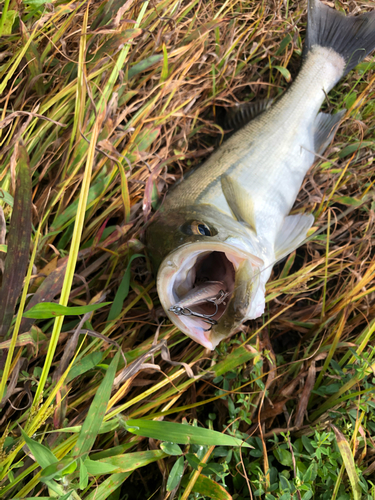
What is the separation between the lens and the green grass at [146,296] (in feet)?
4.84

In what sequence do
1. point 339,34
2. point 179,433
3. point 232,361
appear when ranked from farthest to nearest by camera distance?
point 339,34, point 232,361, point 179,433

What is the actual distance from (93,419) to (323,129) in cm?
245

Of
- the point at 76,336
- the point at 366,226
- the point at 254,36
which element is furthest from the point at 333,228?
the point at 76,336

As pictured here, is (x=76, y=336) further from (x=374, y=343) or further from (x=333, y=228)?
(x=333, y=228)

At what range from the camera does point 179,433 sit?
1.43 m

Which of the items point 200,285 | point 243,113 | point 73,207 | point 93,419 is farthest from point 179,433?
point 243,113

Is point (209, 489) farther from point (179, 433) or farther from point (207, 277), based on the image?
point (207, 277)

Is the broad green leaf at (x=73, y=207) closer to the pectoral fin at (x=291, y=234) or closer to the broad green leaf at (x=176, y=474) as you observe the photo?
the pectoral fin at (x=291, y=234)

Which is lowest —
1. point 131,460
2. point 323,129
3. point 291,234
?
point 131,460

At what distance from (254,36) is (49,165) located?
1986mm

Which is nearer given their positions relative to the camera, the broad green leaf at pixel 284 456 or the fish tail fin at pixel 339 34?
the broad green leaf at pixel 284 456

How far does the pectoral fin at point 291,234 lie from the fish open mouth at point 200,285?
19.7 inches

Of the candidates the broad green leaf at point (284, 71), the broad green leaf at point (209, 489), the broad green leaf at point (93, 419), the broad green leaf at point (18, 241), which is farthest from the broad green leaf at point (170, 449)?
the broad green leaf at point (284, 71)

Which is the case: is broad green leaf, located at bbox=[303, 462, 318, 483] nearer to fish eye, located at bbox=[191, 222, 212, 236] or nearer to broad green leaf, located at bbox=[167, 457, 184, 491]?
broad green leaf, located at bbox=[167, 457, 184, 491]
